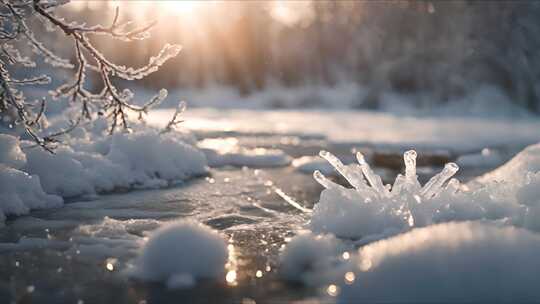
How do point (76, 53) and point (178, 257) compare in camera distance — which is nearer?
point (178, 257)

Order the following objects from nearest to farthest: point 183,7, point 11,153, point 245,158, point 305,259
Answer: point 305,259, point 11,153, point 245,158, point 183,7

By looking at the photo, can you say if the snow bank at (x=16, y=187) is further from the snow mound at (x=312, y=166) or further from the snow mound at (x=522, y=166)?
the snow mound at (x=522, y=166)

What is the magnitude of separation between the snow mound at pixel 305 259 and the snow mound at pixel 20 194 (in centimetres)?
253

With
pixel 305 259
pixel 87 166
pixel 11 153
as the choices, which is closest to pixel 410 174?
pixel 305 259

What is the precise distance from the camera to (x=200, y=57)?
29359 millimetres

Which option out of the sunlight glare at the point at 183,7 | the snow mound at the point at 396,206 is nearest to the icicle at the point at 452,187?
the snow mound at the point at 396,206

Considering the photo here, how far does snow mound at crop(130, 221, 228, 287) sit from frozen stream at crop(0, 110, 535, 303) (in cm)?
10

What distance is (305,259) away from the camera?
11.0ft

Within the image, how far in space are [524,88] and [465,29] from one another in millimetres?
3543

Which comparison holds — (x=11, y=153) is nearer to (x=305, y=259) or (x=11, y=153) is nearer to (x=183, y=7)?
(x=305, y=259)

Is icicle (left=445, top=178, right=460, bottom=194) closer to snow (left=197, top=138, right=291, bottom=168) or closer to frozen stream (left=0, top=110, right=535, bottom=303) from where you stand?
frozen stream (left=0, top=110, right=535, bottom=303)

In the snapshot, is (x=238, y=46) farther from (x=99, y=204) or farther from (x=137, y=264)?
(x=137, y=264)

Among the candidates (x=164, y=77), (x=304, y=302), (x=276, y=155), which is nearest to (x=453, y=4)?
(x=164, y=77)

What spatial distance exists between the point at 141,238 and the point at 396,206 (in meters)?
1.82
